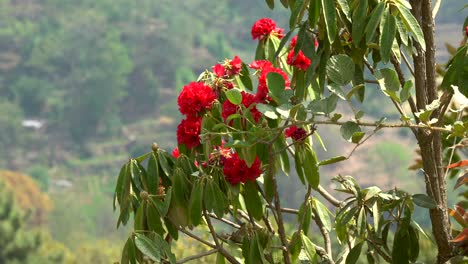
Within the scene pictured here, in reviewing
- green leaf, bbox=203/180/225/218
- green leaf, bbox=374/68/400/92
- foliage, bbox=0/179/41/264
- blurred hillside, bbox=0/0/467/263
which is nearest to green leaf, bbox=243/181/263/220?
green leaf, bbox=203/180/225/218

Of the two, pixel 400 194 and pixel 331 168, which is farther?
pixel 331 168

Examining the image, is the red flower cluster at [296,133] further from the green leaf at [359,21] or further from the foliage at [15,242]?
the foliage at [15,242]

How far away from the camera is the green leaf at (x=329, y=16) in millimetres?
2062

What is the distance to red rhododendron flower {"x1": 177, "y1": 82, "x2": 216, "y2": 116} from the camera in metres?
2.35

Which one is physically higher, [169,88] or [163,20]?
[163,20]

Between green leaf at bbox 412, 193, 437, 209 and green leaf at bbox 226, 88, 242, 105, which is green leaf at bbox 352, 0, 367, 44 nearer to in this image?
green leaf at bbox 226, 88, 242, 105

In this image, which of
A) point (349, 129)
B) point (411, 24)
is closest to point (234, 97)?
point (349, 129)

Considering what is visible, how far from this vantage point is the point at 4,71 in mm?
62281

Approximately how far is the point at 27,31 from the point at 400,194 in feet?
208

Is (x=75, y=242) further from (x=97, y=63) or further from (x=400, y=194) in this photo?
(x=400, y=194)

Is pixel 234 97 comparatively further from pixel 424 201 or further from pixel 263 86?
pixel 424 201

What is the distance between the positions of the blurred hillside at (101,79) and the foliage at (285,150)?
47.7 meters

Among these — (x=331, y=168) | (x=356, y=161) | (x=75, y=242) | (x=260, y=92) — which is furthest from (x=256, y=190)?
(x=356, y=161)

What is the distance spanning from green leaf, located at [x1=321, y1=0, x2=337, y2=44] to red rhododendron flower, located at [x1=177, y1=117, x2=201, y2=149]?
0.46m
